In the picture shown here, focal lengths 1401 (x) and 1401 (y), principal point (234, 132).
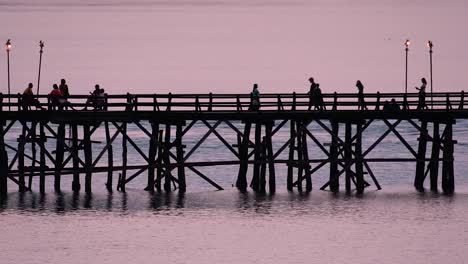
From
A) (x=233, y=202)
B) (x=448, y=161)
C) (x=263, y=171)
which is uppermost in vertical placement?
(x=448, y=161)

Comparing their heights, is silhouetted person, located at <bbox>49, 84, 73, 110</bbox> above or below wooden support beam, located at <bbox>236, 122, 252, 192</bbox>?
above

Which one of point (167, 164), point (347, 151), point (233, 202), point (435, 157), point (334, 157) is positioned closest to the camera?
point (233, 202)

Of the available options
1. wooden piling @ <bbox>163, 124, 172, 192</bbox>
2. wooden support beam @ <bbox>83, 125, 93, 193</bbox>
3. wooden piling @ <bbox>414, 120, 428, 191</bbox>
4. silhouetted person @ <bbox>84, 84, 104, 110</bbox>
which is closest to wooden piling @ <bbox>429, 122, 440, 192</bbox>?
wooden piling @ <bbox>414, 120, 428, 191</bbox>

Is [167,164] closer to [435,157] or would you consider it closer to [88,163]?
[88,163]

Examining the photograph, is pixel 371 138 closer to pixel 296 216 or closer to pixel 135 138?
pixel 135 138

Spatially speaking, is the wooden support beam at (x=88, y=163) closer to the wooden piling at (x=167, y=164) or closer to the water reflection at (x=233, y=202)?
the water reflection at (x=233, y=202)

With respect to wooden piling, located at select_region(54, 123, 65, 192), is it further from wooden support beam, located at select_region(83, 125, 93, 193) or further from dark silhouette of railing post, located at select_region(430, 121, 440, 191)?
dark silhouette of railing post, located at select_region(430, 121, 440, 191)

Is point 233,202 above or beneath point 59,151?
beneath

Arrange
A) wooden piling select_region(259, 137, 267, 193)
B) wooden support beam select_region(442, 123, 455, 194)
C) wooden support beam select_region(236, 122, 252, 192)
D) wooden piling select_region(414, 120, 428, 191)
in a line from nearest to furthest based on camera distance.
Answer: wooden support beam select_region(236, 122, 252, 192) < wooden piling select_region(259, 137, 267, 193) < wooden support beam select_region(442, 123, 455, 194) < wooden piling select_region(414, 120, 428, 191)

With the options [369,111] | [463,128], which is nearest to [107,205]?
[369,111]

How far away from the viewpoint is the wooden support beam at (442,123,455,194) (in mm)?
53438

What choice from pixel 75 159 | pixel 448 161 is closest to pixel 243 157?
Answer: pixel 75 159

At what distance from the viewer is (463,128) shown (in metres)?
155

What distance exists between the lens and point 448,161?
5353 cm
